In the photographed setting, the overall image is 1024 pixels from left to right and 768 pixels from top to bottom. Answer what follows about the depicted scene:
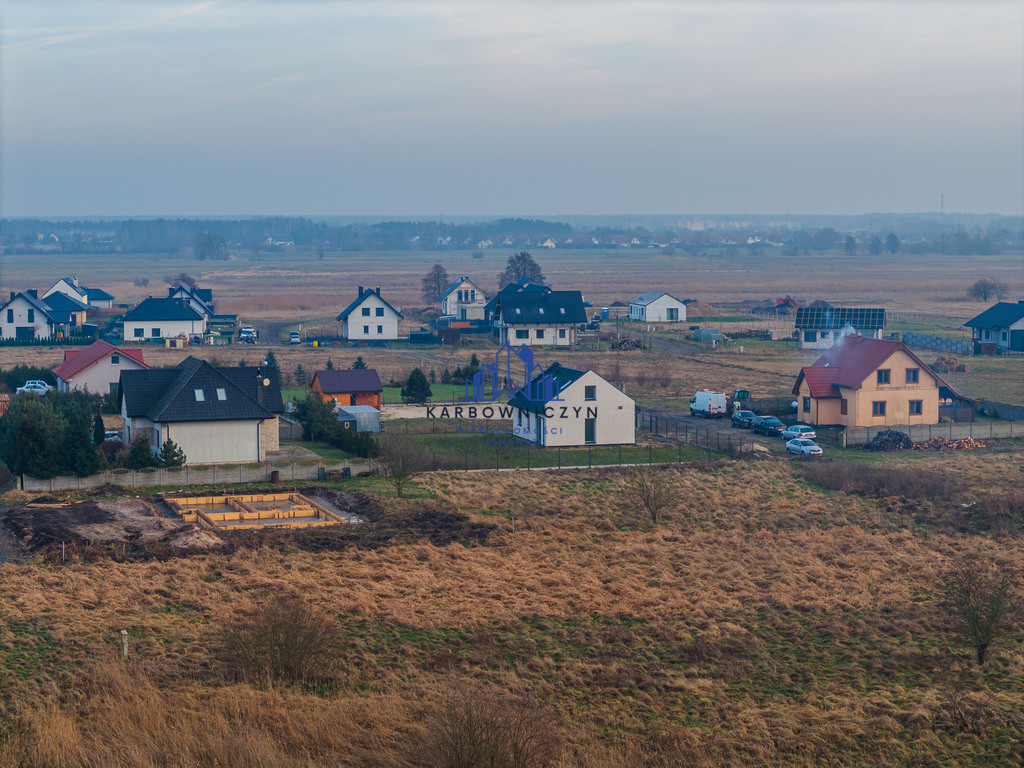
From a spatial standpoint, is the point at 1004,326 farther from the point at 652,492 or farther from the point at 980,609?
the point at 980,609

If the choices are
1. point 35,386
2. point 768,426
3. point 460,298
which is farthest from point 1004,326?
point 35,386

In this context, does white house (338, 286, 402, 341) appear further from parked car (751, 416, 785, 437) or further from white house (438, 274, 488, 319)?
parked car (751, 416, 785, 437)

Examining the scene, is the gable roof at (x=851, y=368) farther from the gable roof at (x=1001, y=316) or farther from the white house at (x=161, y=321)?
the white house at (x=161, y=321)

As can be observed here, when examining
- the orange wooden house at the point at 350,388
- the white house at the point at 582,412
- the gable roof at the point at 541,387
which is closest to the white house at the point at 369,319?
the orange wooden house at the point at 350,388

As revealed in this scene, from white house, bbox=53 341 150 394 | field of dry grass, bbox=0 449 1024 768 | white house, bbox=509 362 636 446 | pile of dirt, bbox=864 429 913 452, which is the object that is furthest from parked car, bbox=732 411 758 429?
white house, bbox=53 341 150 394

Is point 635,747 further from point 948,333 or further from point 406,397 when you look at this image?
point 948,333

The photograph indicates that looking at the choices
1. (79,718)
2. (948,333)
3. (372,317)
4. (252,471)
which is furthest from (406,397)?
(948,333)
